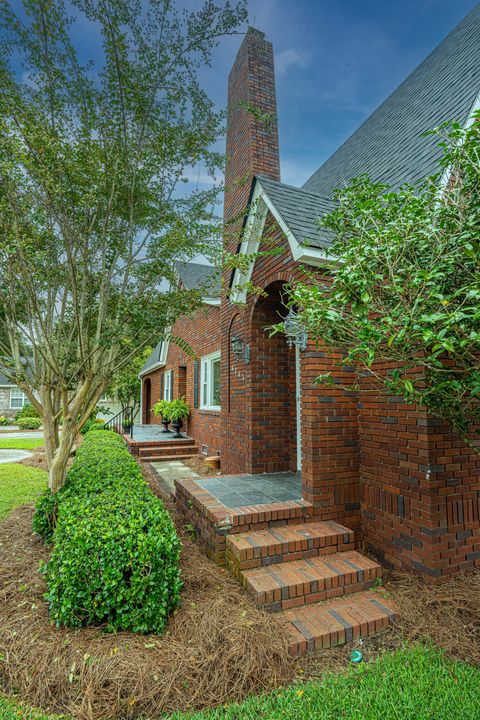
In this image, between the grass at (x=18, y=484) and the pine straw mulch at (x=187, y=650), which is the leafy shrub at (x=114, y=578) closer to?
the pine straw mulch at (x=187, y=650)

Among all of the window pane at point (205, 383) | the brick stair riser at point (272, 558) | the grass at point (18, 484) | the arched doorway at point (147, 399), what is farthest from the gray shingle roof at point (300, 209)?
the arched doorway at point (147, 399)

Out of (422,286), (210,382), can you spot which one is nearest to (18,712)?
(422,286)

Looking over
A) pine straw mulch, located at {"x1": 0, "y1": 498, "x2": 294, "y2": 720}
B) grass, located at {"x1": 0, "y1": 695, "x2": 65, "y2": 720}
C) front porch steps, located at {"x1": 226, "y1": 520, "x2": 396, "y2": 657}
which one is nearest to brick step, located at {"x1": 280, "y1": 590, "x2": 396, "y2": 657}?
front porch steps, located at {"x1": 226, "y1": 520, "x2": 396, "y2": 657}

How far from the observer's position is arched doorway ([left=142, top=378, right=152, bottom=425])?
22438 millimetres

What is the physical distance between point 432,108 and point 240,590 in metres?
7.69

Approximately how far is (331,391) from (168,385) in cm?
1294

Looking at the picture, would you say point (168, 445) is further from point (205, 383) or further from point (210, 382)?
point (210, 382)

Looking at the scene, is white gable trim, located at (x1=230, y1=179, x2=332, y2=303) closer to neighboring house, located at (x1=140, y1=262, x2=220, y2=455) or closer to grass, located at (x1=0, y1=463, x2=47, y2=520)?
neighboring house, located at (x1=140, y1=262, x2=220, y2=455)

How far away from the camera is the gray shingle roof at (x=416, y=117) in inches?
206

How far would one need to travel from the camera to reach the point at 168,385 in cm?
1689

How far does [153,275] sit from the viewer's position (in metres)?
5.04

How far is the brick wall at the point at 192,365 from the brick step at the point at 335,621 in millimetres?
5776

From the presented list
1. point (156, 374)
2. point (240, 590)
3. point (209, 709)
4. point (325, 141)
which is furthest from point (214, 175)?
point (156, 374)

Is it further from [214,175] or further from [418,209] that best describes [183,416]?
[418,209]
